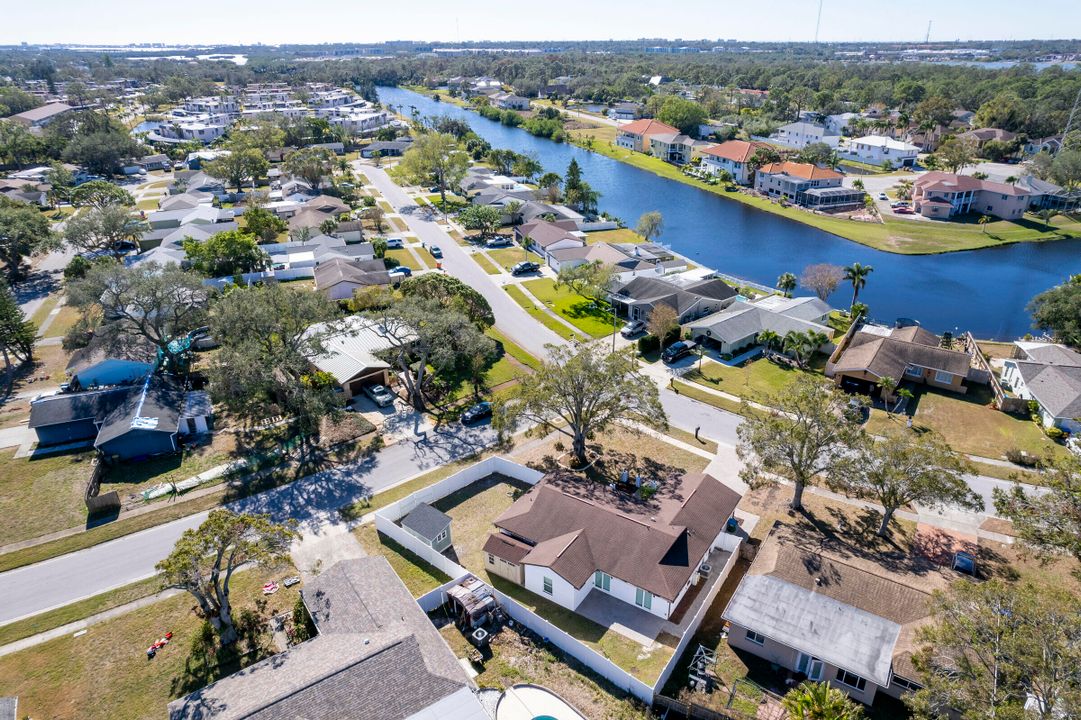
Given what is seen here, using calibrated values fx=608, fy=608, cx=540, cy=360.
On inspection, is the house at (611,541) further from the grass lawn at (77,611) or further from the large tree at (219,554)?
the grass lawn at (77,611)

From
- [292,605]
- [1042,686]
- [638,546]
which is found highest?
[1042,686]

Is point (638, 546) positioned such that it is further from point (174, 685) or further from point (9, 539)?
point (9, 539)

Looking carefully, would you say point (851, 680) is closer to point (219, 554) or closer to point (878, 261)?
point (219, 554)

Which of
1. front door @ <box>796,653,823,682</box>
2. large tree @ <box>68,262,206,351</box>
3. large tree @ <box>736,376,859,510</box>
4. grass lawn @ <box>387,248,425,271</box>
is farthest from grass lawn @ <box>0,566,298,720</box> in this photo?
grass lawn @ <box>387,248,425,271</box>

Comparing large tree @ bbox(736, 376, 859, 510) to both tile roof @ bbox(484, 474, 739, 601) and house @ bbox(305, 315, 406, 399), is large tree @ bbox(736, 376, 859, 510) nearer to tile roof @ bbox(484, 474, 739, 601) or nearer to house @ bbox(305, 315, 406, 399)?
tile roof @ bbox(484, 474, 739, 601)

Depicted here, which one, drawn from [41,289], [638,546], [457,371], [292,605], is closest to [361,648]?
[292,605]

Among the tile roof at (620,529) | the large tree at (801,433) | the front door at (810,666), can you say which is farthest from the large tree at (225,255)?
the front door at (810,666)
